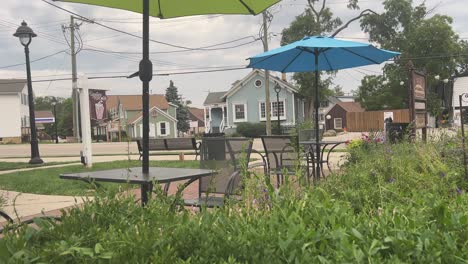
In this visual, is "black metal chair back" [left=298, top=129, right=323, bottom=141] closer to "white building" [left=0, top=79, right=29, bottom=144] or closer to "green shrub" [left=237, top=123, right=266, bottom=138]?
"green shrub" [left=237, top=123, right=266, bottom=138]

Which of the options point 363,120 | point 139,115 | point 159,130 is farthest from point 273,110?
point 139,115

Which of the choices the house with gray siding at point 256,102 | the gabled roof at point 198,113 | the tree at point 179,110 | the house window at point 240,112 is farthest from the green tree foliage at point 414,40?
the gabled roof at point 198,113

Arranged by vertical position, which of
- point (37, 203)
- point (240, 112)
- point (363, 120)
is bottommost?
point (37, 203)

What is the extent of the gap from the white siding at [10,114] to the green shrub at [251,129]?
25.2 metres

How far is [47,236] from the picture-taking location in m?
2.03

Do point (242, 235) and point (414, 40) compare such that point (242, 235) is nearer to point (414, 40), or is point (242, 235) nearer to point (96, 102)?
point (96, 102)

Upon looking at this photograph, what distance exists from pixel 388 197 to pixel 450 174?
3.22 ft

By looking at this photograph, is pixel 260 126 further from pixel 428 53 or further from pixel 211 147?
pixel 211 147

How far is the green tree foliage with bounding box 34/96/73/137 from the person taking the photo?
3511 inches

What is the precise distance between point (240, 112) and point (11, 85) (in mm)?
26816

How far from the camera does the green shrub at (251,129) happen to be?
41213 millimetres

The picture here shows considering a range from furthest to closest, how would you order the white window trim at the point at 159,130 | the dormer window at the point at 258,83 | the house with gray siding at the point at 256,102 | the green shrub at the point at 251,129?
the white window trim at the point at 159,130
the dormer window at the point at 258,83
the house with gray siding at the point at 256,102
the green shrub at the point at 251,129

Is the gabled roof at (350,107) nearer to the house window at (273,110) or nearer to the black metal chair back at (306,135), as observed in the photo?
the house window at (273,110)

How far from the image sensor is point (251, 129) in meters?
41.8
